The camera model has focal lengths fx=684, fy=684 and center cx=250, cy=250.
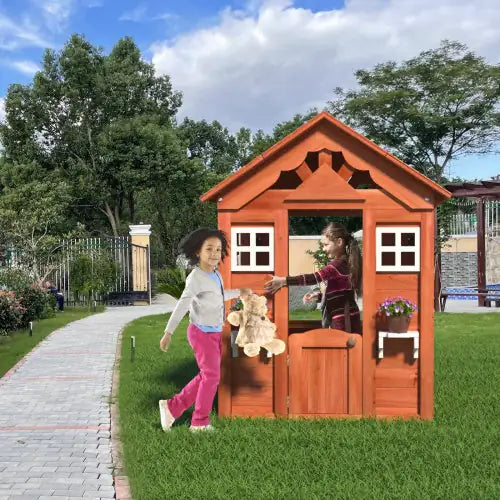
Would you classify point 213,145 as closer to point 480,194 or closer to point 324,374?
point 480,194

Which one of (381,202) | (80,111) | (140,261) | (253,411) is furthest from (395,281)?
(80,111)

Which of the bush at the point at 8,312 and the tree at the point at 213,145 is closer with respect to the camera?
the bush at the point at 8,312

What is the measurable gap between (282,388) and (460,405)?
200 cm

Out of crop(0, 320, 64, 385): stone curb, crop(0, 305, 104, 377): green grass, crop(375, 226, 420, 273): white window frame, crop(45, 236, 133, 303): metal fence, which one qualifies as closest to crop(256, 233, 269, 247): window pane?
crop(375, 226, 420, 273): white window frame

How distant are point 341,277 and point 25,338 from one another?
8.80 meters

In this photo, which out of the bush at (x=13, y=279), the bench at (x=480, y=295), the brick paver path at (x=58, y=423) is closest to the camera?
the brick paver path at (x=58, y=423)

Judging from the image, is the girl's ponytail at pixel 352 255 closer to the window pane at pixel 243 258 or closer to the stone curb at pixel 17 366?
the window pane at pixel 243 258

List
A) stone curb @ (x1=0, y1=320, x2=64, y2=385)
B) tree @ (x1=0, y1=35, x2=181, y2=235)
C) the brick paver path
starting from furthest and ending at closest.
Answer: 1. tree @ (x1=0, y1=35, x2=181, y2=235)
2. stone curb @ (x1=0, y1=320, x2=64, y2=385)
3. the brick paver path

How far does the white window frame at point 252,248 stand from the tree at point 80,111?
89.1 feet

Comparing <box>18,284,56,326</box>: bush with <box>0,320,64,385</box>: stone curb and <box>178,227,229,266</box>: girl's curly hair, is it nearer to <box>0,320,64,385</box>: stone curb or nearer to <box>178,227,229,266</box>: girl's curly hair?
<box>0,320,64,385</box>: stone curb

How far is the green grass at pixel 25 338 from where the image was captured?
1095cm

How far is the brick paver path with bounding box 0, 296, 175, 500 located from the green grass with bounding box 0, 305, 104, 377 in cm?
21

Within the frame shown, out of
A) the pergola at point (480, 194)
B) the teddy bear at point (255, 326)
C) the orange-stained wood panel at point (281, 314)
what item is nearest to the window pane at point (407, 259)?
the orange-stained wood panel at point (281, 314)

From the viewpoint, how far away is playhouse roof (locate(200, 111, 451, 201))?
6.27m
